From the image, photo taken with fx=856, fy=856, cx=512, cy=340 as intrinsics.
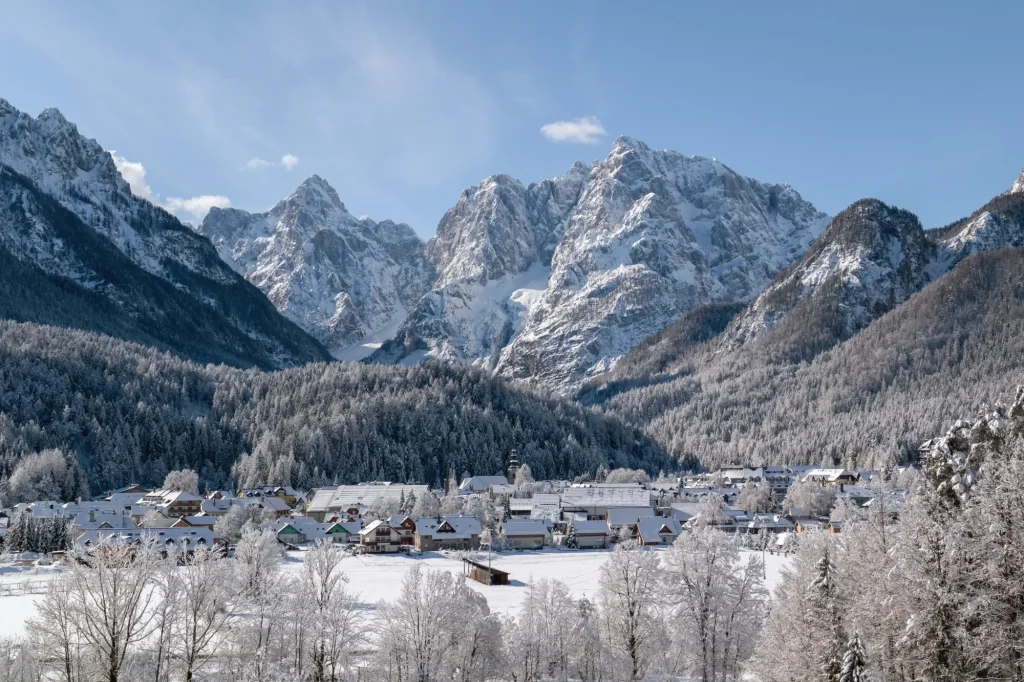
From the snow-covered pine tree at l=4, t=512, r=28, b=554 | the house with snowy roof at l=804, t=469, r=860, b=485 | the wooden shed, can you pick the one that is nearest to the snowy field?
the wooden shed

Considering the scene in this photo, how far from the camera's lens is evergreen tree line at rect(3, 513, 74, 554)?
3935 inches

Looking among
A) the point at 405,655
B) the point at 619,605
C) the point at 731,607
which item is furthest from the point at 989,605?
the point at 405,655

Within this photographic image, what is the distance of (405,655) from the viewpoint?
44.9m

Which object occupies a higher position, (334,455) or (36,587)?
(334,455)

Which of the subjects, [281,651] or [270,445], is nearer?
[281,651]

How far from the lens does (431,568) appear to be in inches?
3698

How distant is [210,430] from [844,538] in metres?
171

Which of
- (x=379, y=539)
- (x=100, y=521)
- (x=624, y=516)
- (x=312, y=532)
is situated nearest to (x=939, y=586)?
(x=379, y=539)

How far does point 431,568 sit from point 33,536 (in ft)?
159

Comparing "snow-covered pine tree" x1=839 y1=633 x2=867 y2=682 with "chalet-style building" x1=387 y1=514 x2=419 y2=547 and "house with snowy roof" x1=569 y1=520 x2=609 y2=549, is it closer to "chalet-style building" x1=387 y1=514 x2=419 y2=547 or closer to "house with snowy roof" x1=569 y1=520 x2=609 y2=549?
"chalet-style building" x1=387 y1=514 x2=419 y2=547

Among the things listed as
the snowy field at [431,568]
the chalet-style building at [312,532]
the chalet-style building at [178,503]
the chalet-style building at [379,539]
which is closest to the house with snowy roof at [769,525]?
the snowy field at [431,568]

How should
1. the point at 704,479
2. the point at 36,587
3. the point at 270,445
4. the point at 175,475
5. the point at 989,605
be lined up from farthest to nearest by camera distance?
the point at 704,479 < the point at 270,445 < the point at 175,475 < the point at 36,587 < the point at 989,605

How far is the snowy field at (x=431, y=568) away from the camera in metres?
67.4

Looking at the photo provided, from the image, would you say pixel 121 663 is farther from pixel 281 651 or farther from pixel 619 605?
pixel 619 605
